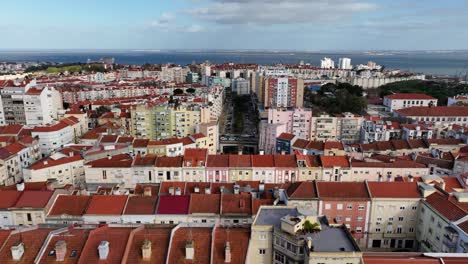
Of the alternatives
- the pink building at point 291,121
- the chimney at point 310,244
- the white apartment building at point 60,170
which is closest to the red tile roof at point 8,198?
the white apartment building at point 60,170

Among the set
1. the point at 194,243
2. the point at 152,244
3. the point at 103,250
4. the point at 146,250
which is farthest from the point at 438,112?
the point at 103,250

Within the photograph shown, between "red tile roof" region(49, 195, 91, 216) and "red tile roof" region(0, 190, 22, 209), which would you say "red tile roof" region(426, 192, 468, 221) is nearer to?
"red tile roof" region(49, 195, 91, 216)

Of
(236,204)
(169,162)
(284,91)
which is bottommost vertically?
(169,162)

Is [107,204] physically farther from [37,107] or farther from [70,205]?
[37,107]

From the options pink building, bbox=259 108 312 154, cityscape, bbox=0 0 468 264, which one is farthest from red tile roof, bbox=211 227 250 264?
pink building, bbox=259 108 312 154

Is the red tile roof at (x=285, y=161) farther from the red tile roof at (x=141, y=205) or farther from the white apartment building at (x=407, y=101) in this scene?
the white apartment building at (x=407, y=101)
